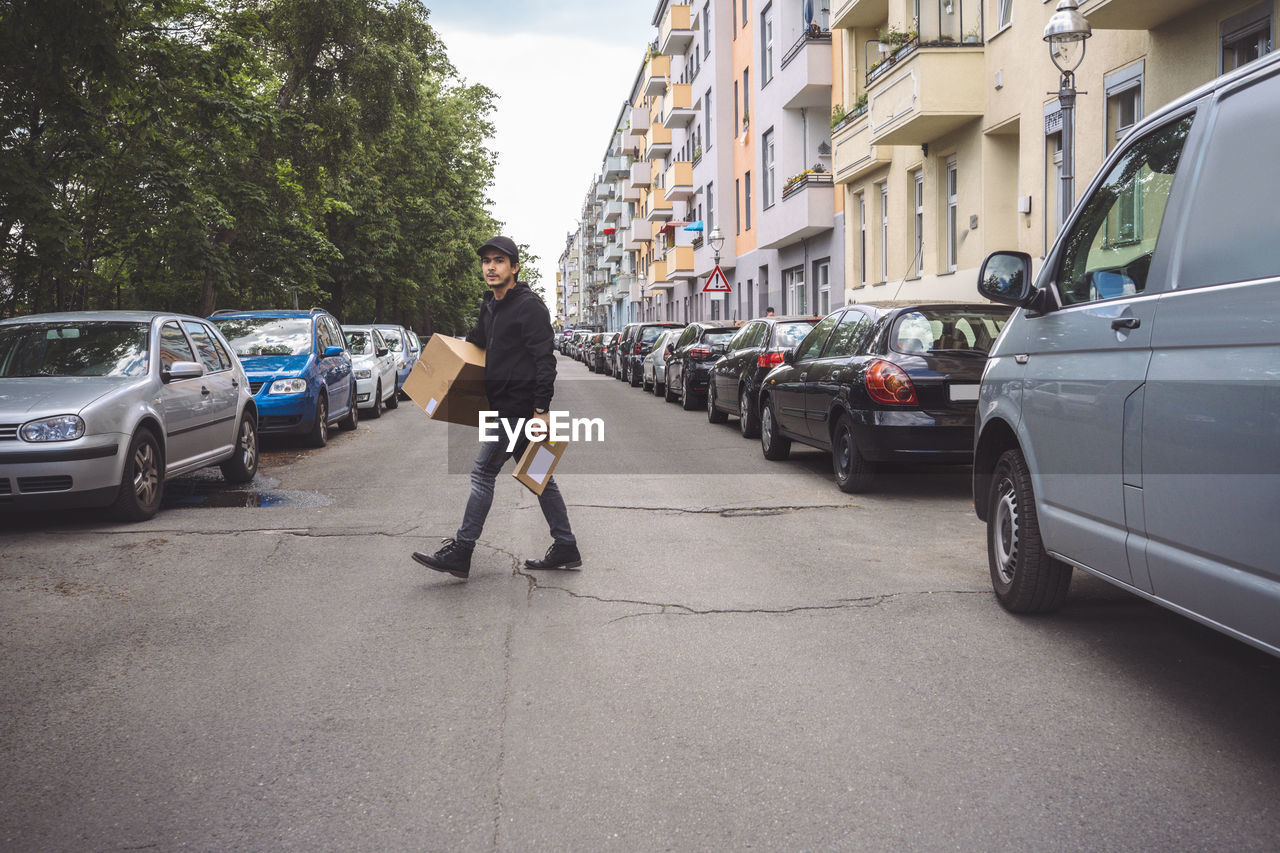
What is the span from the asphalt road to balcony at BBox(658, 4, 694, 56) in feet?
155

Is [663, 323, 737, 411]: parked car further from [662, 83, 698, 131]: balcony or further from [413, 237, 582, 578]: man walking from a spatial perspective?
[662, 83, 698, 131]: balcony

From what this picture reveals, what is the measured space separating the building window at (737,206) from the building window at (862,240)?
1465cm

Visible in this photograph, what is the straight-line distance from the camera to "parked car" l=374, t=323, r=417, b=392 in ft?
78.3

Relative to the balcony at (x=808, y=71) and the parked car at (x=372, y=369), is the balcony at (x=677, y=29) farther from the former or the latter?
the parked car at (x=372, y=369)

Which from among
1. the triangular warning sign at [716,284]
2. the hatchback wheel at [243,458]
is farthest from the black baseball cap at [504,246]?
the triangular warning sign at [716,284]

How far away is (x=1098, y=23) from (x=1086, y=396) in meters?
10.9

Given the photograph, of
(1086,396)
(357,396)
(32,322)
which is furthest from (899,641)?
(357,396)

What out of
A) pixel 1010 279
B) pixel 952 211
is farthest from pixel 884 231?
pixel 1010 279

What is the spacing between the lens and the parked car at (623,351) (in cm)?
3102

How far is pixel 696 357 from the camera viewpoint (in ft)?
63.6

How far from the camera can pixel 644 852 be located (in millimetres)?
3037

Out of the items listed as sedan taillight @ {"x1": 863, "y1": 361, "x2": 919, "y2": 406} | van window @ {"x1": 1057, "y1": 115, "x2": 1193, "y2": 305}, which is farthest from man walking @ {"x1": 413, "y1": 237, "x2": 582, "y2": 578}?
sedan taillight @ {"x1": 863, "y1": 361, "x2": 919, "y2": 406}

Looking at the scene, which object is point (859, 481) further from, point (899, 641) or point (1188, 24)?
point (1188, 24)

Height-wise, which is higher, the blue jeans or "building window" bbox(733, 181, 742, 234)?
"building window" bbox(733, 181, 742, 234)
